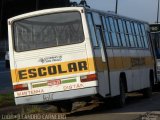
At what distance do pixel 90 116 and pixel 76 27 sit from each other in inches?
98.1

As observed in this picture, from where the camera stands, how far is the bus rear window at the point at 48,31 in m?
18.3

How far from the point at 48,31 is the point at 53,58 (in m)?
0.84

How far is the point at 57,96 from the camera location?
18.1m

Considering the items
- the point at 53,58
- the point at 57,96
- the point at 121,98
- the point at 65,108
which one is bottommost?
the point at 65,108

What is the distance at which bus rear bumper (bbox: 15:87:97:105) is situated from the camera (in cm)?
1780

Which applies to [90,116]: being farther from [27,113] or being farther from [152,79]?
[152,79]

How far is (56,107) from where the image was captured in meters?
21.2

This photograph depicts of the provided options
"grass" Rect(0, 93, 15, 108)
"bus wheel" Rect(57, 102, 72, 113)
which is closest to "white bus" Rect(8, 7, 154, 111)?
"bus wheel" Rect(57, 102, 72, 113)

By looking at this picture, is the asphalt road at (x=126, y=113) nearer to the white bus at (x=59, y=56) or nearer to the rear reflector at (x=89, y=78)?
the white bus at (x=59, y=56)

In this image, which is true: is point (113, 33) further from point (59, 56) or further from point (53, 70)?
point (53, 70)

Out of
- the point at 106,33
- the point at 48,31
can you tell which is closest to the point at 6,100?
the point at 106,33

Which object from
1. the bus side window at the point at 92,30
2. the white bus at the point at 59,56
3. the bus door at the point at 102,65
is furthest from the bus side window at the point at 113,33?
the bus side window at the point at 92,30

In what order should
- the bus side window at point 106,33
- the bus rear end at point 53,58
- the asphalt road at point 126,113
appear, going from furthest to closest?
the bus side window at point 106,33, the bus rear end at point 53,58, the asphalt road at point 126,113

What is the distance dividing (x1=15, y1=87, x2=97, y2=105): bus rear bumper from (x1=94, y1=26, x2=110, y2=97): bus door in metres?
0.50
